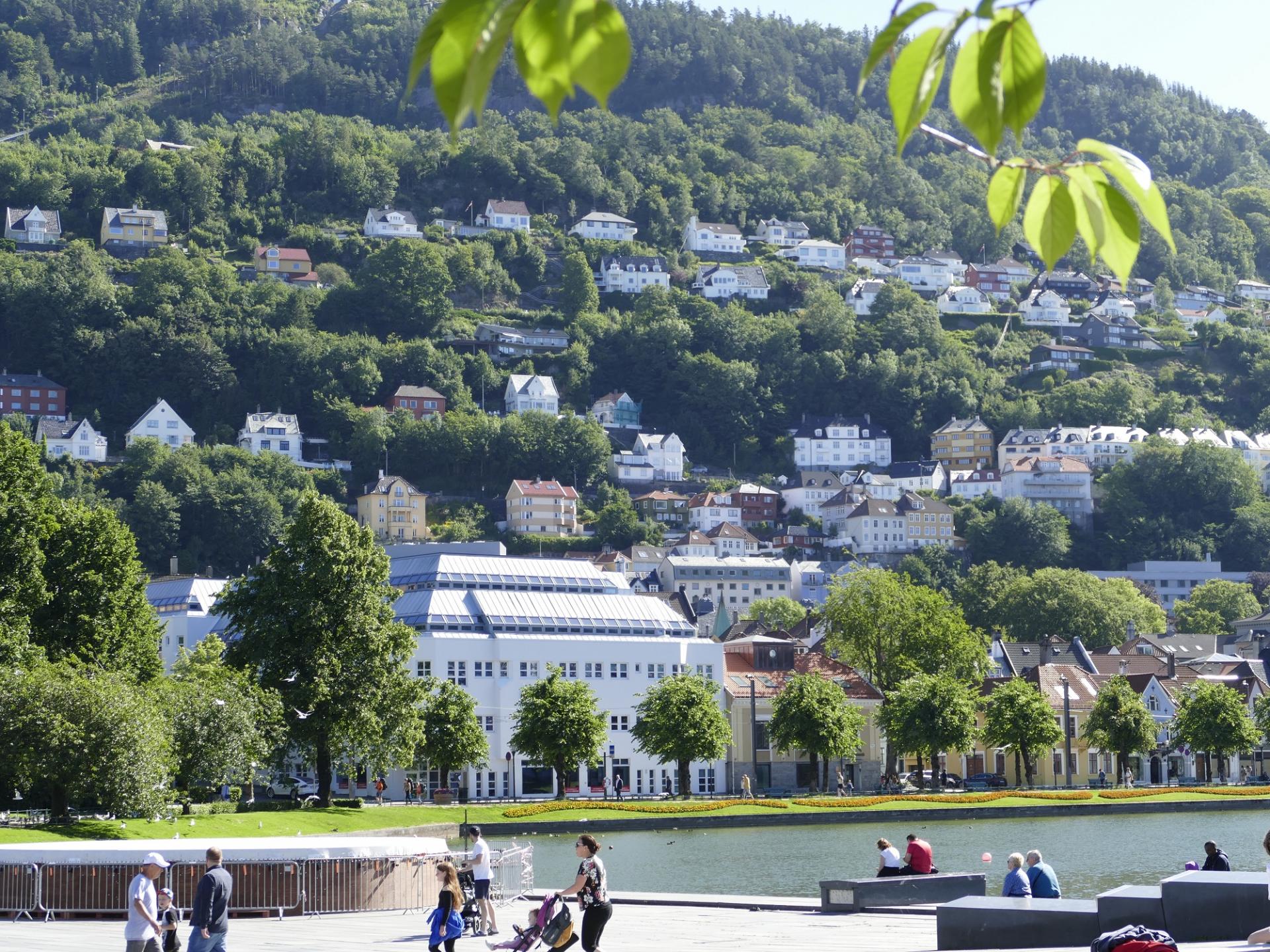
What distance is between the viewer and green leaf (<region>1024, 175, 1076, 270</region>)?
2.84m

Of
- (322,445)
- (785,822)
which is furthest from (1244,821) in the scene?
(322,445)

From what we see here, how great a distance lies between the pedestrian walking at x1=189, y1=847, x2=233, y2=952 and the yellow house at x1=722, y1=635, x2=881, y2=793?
6811cm

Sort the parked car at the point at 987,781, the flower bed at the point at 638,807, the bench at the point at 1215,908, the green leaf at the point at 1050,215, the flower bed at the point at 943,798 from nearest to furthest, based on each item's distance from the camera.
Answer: the green leaf at the point at 1050,215, the bench at the point at 1215,908, the flower bed at the point at 638,807, the flower bed at the point at 943,798, the parked car at the point at 987,781

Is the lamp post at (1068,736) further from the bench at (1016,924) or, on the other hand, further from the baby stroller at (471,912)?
the bench at (1016,924)

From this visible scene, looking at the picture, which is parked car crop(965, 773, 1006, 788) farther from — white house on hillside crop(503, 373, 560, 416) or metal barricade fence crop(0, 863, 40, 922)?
white house on hillside crop(503, 373, 560, 416)

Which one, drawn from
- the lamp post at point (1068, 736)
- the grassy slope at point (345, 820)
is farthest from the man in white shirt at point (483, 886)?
the lamp post at point (1068, 736)

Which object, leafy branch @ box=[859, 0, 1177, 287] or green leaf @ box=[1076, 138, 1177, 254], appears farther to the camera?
green leaf @ box=[1076, 138, 1177, 254]

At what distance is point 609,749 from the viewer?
83250mm

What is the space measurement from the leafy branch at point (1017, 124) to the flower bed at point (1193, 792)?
73.9 metres

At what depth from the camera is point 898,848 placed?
56.0 meters

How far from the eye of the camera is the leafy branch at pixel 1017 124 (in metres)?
2.57

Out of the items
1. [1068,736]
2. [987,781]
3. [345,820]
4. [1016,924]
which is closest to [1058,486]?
[1068,736]

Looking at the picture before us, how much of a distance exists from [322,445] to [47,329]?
101ft

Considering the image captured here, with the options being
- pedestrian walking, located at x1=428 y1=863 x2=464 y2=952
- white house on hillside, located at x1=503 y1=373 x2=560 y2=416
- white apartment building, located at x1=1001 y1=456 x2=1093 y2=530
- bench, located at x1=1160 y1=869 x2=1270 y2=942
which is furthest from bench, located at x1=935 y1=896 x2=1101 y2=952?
white house on hillside, located at x1=503 y1=373 x2=560 y2=416
